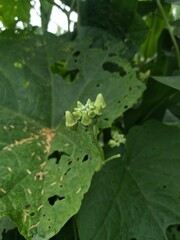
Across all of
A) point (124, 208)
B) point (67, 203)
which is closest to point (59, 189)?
point (67, 203)

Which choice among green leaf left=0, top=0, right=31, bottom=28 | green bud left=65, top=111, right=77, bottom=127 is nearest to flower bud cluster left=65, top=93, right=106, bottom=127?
green bud left=65, top=111, right=77, bottom=127

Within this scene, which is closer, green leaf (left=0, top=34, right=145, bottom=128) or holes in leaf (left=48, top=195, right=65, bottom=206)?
holes in leaf (left=48, top=195, right=65, bottom=206)

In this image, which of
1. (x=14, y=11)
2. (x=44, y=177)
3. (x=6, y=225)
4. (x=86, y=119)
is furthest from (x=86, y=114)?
(x=14, y=11)

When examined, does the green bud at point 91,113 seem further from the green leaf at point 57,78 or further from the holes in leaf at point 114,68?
the holes in leaf at point 114,68

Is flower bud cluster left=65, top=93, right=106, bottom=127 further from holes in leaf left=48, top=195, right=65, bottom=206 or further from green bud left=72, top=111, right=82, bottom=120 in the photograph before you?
holes in leaf left=48, top=195, right=65, bottom=206

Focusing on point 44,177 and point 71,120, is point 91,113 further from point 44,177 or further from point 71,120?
point 44,177

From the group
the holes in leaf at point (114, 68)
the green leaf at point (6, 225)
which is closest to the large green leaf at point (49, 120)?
the holes in leaf at point (114, 68)

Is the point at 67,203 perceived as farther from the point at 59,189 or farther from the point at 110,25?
the point at 110,25
